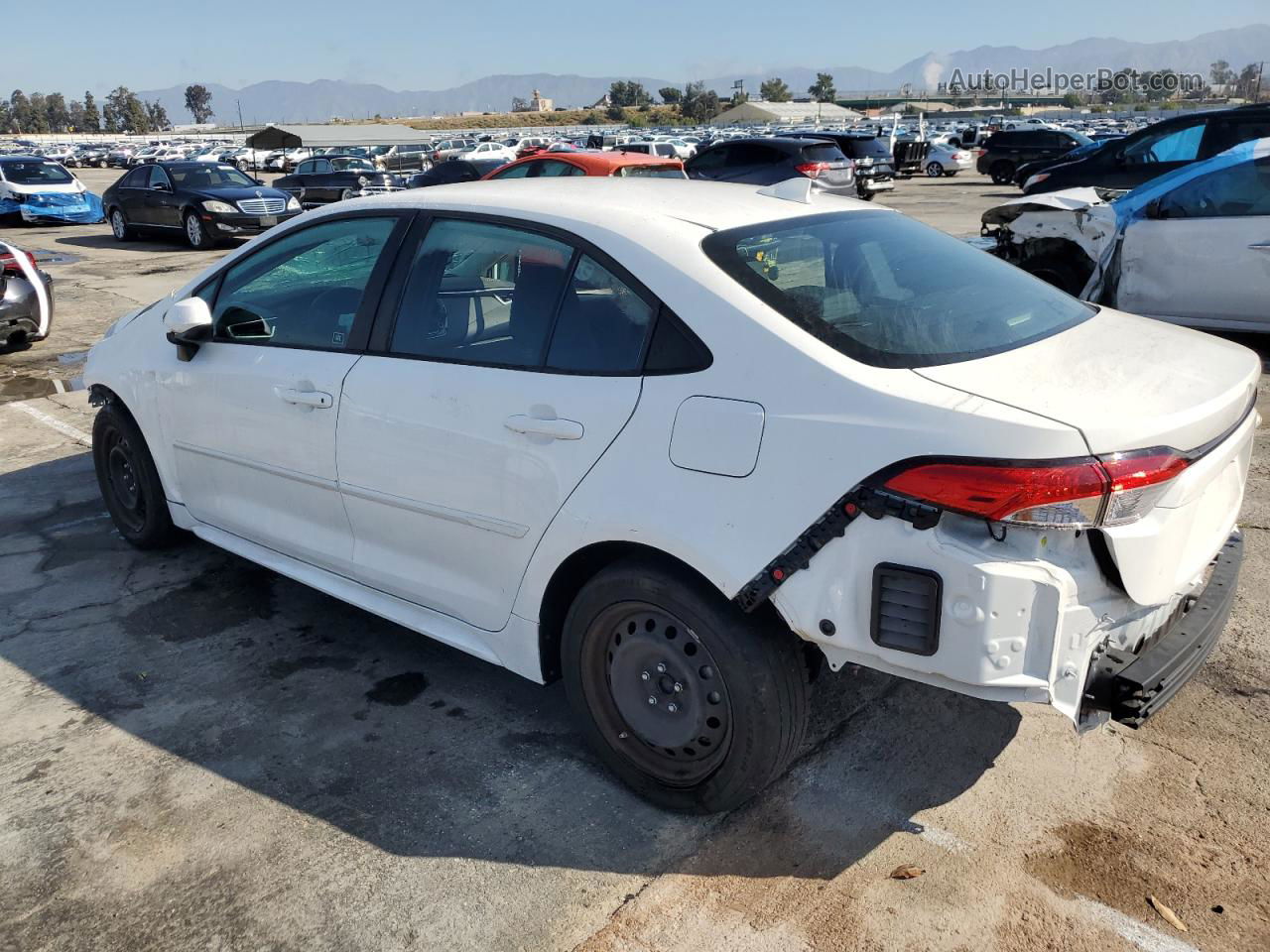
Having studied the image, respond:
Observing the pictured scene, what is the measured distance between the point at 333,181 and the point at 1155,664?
79.6ft

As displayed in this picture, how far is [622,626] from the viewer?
286cm

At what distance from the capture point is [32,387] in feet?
28.3

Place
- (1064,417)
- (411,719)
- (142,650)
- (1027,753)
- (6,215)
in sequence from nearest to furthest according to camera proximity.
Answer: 1. (1064,417)
2. (1027,753)
3. (411,719)
4. (142,650)
5. (6,215)

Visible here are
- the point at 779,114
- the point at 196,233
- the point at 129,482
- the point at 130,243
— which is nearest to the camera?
the point at 129,482

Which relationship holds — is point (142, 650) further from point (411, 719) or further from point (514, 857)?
point (514, 857)

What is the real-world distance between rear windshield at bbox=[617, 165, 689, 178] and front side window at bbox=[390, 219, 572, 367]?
30.4ft

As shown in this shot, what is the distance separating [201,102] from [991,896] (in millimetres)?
196241

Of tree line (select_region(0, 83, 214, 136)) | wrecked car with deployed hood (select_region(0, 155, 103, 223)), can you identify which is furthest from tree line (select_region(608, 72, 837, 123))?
wrecked car with deployed hood (select_region(0, 155, 103, 223))

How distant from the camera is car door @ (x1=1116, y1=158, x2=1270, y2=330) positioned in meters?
7.68

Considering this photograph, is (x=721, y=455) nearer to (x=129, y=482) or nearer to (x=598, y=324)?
(x=598, y=324)

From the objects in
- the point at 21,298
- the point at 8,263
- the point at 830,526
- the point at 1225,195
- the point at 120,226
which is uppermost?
the point at 1225,195

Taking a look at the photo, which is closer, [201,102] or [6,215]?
[6,215]

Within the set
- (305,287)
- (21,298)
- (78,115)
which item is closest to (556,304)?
(305,287)

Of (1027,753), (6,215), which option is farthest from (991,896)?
(6,215)
